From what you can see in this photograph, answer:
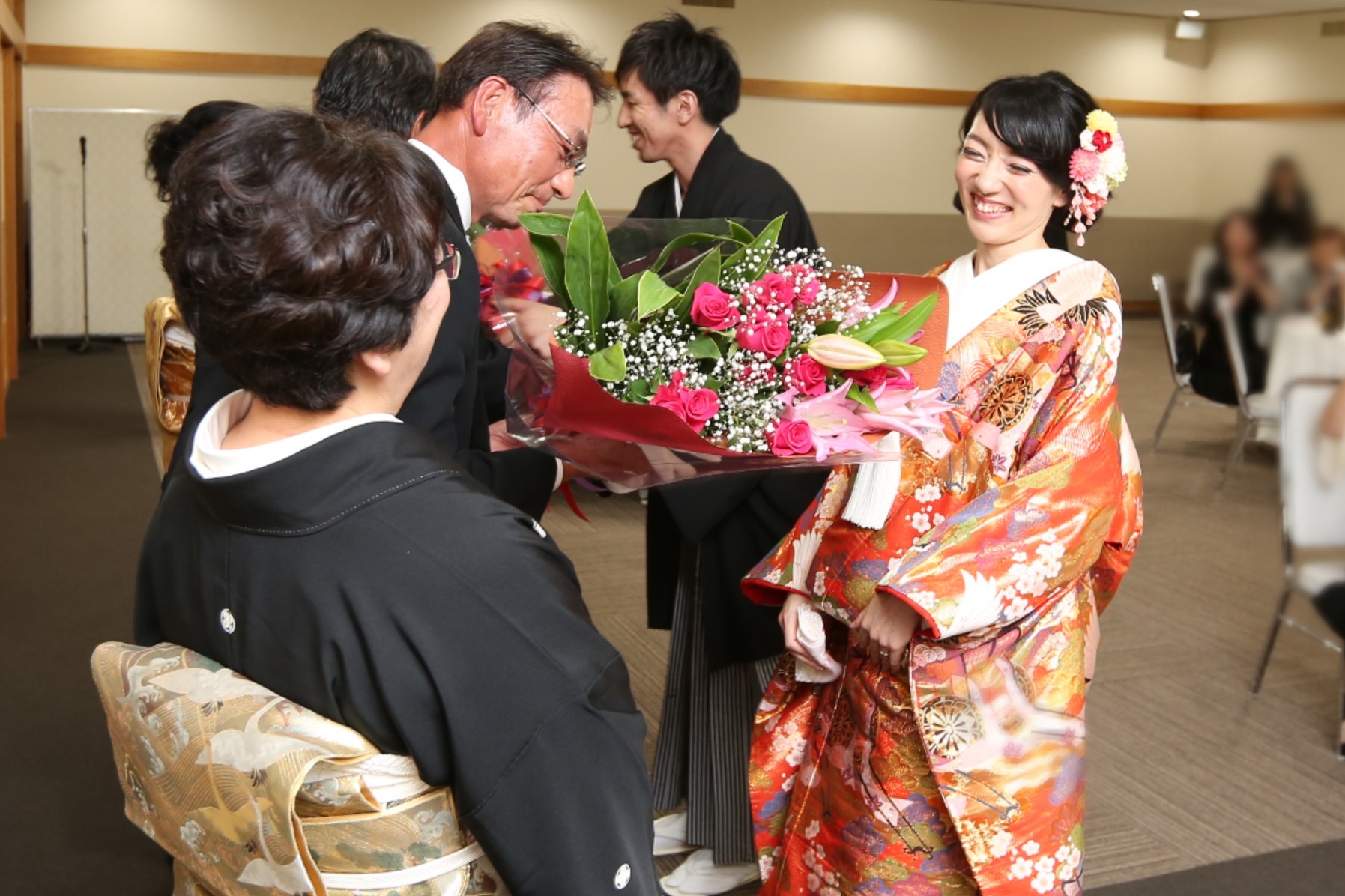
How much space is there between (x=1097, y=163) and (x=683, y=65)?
4.30 ft

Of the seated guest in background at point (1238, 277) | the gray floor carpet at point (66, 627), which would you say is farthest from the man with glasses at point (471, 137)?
the gray floor carpet at point (66, 627)

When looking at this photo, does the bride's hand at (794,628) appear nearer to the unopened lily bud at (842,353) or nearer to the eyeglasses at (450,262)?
the unopened lily bud at (842,353)

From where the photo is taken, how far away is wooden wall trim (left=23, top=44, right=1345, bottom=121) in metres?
9.24

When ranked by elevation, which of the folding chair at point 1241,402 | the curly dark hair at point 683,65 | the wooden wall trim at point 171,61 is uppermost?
the wooden wall trim at point 171,61

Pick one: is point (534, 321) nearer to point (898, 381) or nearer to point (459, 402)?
point (459, 402)

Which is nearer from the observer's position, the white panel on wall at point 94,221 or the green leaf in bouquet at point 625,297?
the green leaf in bouquet at point 625,297

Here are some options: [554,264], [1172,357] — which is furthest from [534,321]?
[1172,357]

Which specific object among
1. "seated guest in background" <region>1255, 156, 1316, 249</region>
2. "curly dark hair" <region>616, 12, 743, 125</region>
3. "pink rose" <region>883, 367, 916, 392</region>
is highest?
"curly dark hair" <region>616, 12, 743, 125</region>

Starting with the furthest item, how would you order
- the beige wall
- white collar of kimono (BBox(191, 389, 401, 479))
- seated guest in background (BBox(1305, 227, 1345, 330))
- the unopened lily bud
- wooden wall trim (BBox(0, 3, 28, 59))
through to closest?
the beige wall → wooden wall trim (BBox(0, 3, 28, 59)) → the unopened lily bud → white collar of kimono (BBox(191, 389, 401, 479)) → seated guest in background (BBox(1305, 227, 1345, 330))

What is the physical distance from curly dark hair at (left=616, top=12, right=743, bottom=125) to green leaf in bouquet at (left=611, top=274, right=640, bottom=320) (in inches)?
55.1

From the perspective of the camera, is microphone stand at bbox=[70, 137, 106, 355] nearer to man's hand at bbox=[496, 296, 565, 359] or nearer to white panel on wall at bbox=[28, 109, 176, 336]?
white panel on wall at bbox=[28, 109, 176, 336]

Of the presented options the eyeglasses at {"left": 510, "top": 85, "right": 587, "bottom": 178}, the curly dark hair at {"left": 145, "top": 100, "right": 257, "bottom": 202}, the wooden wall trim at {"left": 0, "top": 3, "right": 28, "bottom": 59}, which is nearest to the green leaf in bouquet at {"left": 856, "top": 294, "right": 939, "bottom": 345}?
the eyeglasses at {"left": 510, "top": 85, "right": 587, "bottom": 178}

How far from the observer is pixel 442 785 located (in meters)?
0.94

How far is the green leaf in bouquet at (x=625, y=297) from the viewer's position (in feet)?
4.79
